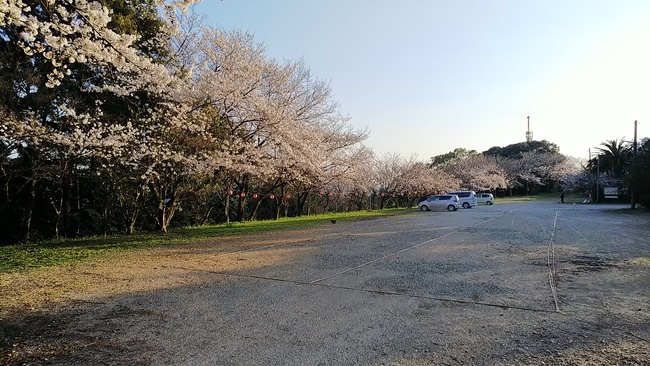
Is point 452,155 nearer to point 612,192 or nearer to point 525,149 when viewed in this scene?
point 525,149

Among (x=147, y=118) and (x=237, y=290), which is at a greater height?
(x=147, y=118)

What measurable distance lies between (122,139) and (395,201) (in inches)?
1343

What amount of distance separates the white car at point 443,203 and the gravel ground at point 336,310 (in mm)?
19740

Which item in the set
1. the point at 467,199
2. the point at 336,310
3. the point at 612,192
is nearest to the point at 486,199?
the point at 467,199

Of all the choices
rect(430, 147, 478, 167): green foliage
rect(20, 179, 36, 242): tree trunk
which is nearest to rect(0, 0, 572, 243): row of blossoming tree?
rect(20, 179, 36, 242): tree trunk

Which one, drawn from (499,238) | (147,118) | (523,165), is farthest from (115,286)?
(523,165)

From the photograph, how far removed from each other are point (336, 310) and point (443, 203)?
2563 centimetres

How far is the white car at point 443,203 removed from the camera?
28.6 m

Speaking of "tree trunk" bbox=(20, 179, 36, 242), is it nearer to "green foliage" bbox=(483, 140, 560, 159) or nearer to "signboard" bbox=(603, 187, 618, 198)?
"signboard" bbox=(603, 187, 618, 198)

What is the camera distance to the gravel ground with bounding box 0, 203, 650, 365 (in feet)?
11.6

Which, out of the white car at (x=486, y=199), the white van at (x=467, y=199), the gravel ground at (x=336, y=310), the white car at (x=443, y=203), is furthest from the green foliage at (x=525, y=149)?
the gravel ground at (x=336, y=310)

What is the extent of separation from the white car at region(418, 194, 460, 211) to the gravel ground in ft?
64.8

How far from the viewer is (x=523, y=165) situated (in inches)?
2370

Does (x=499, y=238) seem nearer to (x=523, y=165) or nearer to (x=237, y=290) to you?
(x=237, y=290)
